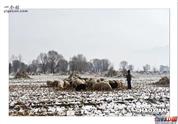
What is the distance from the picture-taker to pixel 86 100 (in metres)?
1.64

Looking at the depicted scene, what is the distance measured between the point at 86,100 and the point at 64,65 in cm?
19

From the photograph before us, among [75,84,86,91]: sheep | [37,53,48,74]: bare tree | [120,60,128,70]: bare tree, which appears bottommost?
[75,84,86,91]: sheep

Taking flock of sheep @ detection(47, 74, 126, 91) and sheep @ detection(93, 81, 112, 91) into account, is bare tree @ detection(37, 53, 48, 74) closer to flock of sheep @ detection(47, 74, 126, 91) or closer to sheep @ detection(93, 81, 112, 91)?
flock of sheep @ detection(47, 74, 126, 91)

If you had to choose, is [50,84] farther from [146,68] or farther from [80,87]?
[146,68]

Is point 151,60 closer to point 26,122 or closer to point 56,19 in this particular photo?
point 56,19

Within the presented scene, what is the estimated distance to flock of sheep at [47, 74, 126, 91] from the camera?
1.64 metres

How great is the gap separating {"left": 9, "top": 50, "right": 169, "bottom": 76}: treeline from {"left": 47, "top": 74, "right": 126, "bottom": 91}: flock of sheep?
4 cm

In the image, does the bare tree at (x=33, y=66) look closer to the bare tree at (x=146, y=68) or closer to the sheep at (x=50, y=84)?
the sheep at (x=50, y=84)

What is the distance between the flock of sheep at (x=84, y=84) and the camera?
164cm

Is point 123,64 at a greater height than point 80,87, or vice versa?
point 123,64

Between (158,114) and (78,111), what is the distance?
367 millimetres

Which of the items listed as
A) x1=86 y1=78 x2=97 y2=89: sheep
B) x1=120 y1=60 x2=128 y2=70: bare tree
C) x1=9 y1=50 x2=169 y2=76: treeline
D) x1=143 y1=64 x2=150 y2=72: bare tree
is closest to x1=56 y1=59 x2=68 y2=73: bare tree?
x1=9 y1=50 x2=169 y2=76: treeline

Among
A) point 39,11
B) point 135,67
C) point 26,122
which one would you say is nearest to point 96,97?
point 135,67

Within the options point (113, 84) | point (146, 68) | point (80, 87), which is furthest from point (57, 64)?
point (146, 68)
